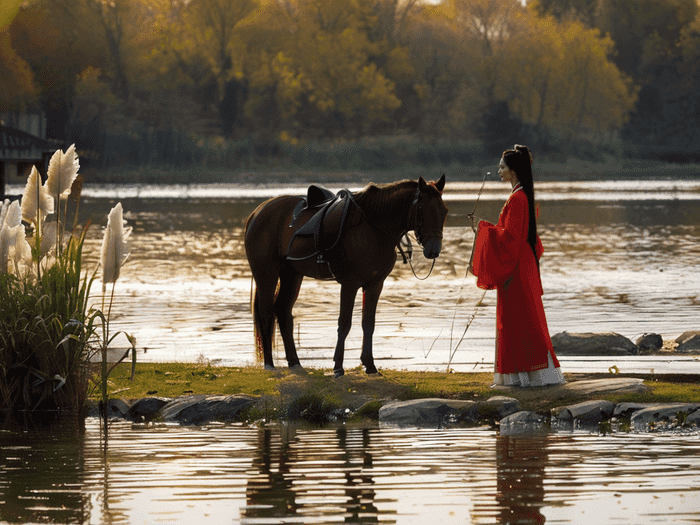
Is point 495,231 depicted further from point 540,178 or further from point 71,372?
point 540,178

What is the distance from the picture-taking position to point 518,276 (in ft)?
31.4

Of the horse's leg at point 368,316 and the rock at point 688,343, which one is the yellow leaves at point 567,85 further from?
the horse's leg at point 368,316

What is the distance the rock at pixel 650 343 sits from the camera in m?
12.7

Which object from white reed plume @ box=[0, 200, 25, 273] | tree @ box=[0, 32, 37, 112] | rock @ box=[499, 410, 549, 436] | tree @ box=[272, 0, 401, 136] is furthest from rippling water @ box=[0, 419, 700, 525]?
tree @ box=[272, 0, 401, 136]

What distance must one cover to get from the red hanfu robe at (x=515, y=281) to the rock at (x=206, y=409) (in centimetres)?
209

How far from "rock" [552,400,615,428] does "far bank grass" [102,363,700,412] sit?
131 mm

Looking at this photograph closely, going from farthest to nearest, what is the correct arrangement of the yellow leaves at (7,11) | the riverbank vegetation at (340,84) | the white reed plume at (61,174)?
the riverbank vegetation at (340,84), the yellow leaves at (7,11), the white reed plume at (61,174)

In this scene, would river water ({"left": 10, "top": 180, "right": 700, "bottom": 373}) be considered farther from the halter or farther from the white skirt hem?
the halter

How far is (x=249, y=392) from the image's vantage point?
998cm

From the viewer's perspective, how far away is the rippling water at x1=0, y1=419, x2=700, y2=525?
6566 mm

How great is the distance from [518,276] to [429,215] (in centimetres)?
84

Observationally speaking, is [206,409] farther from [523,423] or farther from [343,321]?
[523,423]

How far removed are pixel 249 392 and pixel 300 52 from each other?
8489 cm

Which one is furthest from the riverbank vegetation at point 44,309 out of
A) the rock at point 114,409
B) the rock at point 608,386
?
the rock at point 608,386
